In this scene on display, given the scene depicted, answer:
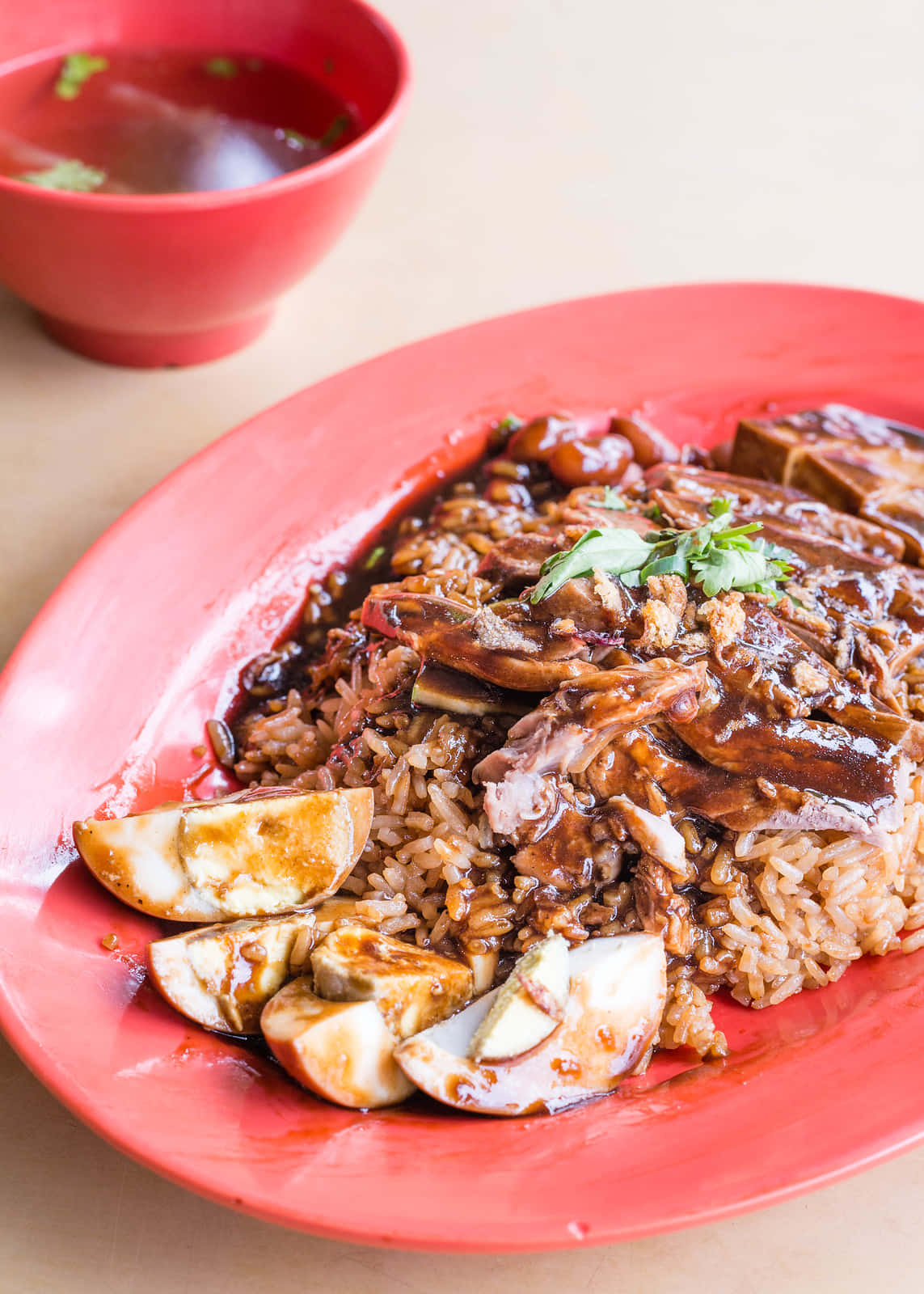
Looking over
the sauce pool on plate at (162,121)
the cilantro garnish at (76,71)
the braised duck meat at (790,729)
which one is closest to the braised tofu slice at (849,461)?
the braised duck meat at (790,729)

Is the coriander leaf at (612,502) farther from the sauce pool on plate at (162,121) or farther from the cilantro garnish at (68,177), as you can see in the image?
the cilantro garnish at (68,177)

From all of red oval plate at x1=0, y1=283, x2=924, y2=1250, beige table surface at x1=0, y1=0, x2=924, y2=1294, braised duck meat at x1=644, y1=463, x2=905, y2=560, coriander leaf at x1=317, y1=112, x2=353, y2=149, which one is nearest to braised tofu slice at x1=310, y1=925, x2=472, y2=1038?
red oval plate at x1=0, y1=283, x2=924, y2=1250

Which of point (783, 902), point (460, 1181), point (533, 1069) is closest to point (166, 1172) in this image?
point (460, 1181)

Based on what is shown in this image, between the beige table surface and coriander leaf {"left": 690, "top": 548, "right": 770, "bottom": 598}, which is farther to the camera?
coriander leaf {"left": 690, "top": 548, "right": 770, "bottom": 598}

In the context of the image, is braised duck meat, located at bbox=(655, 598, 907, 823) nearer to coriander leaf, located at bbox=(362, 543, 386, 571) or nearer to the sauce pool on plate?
coriander leaf, located at bbox=(362, 543, 386, 571)

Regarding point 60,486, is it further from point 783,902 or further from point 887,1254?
point 887,1254
